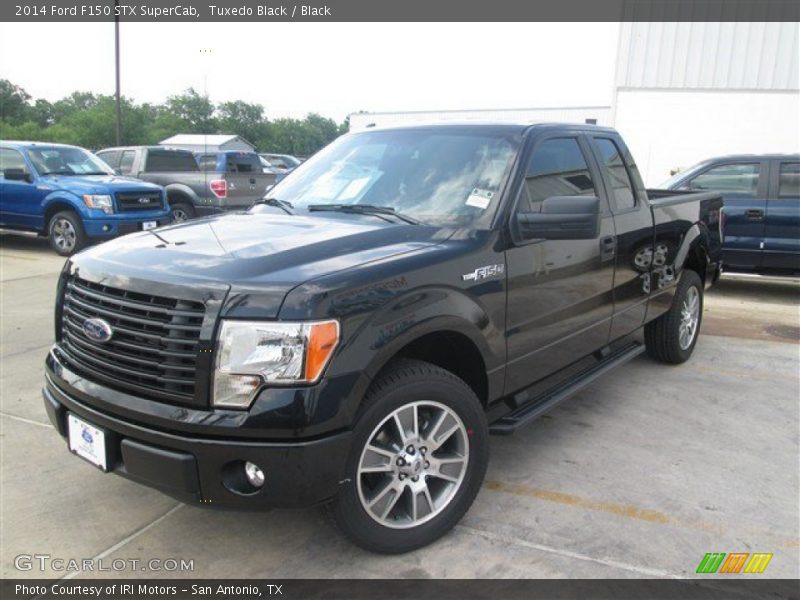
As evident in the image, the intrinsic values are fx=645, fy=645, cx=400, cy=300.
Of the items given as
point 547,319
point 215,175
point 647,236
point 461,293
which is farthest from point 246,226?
point 215,175

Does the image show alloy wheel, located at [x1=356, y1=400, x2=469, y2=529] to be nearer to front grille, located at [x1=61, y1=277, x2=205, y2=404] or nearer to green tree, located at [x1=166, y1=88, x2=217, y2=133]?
front grille, located at [x1=61, y1=277, x2=205, y2=404]

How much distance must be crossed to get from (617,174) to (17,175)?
1011 centimetres

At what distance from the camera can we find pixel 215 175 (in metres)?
12.6

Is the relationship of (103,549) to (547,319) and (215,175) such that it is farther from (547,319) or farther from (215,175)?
(215,175)

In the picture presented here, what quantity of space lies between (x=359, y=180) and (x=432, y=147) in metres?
0.46

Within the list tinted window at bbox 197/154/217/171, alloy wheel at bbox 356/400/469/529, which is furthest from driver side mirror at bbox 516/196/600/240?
tinted window at bbox 197/154/217/171

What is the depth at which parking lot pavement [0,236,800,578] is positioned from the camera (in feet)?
9.16

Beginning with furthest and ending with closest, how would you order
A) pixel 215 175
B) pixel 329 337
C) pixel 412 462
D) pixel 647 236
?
pixel 215 175
pixel 647 236
pixel 412 462
pixel 329 337

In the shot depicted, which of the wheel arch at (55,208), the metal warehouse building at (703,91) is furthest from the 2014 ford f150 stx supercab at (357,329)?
the metal warehouse building at (703,91)

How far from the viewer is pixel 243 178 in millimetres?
12859

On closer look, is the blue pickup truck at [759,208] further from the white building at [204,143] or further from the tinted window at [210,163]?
the white building at [204,143]

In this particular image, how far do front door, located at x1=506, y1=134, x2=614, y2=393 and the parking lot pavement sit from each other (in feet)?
1.90

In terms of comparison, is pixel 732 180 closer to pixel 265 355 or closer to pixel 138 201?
pixel 265 355
